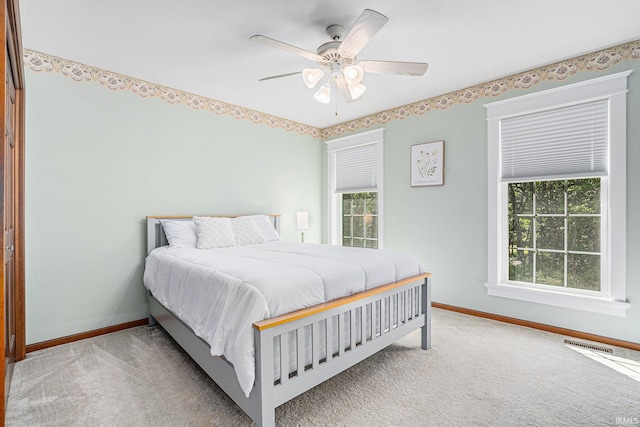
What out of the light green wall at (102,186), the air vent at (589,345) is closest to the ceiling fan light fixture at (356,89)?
the light green wall at (102,186)

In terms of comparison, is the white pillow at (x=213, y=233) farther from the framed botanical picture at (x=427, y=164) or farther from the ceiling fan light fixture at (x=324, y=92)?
the framed botanical picture at (x=427, y=164)

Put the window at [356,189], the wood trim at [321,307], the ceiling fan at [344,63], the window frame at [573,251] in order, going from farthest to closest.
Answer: the window at [356,189], the window frame at [573,251], the ceiling fan at [344,63], the wood trim at [321,307]

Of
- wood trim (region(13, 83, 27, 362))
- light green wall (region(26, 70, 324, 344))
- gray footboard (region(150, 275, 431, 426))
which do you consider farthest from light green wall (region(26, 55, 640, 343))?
gray footboard (region(150, 275, 431, 426))

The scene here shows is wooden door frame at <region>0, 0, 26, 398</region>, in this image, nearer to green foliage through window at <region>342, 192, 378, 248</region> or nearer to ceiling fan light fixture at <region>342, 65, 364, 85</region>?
ceiling fan light fixture at <region>342, 65, 364, 85</region>

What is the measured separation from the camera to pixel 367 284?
6.93 ft

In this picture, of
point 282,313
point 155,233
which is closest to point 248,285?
point 282,313

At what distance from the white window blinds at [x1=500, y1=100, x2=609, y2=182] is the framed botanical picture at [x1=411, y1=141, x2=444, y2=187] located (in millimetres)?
633

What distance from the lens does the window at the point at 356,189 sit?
4289mm

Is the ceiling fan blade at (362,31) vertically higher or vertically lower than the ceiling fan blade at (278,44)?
higher

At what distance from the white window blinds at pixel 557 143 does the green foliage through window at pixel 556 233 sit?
13 cm

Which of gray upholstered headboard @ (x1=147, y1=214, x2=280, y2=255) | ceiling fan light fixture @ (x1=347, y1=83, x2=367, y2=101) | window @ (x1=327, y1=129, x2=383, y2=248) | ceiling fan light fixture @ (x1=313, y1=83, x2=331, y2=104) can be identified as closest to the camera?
ceiling fan light fixture @ (x1=347, y1=83, x2=367, y2=101)

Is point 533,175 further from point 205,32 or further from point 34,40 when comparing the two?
point 34,40

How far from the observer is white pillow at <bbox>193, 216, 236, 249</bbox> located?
3.05m

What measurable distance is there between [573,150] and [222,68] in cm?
328
